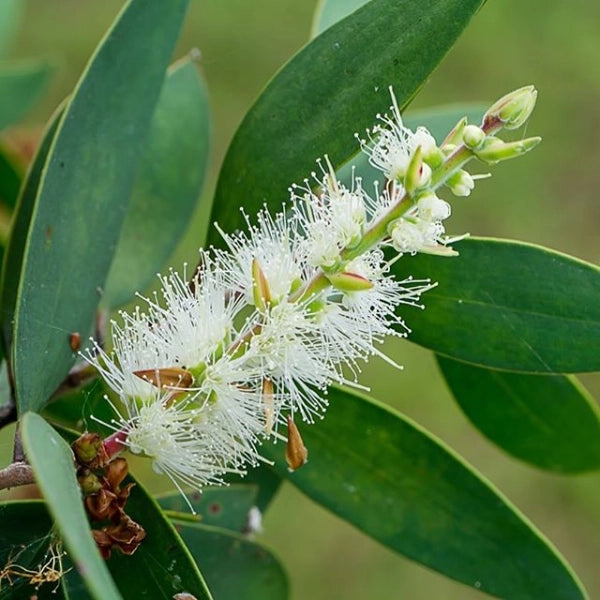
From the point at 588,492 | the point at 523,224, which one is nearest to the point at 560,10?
the point at 523,224

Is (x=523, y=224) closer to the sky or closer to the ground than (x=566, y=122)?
closer to the ground

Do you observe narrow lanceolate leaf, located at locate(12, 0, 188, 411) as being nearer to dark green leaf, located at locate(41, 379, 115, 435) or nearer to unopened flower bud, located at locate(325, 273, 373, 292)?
dark green leaf, located at locate(41, 379, 115, 435)

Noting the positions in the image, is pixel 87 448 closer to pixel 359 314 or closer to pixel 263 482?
pixel 359 314

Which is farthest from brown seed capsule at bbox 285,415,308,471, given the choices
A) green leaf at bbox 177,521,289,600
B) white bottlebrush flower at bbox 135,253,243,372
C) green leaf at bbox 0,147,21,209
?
green leaf at bbox 0,147,21,209

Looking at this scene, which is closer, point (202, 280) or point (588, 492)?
point (202, 280)

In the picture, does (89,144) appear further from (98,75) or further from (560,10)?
(560,10)

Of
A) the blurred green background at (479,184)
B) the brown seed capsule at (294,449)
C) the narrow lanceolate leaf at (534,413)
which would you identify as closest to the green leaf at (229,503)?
the narrow lanceolate leaf at (534,413)

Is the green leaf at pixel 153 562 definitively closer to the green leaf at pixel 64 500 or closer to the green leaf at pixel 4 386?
the green leaf at pixel 64 500
